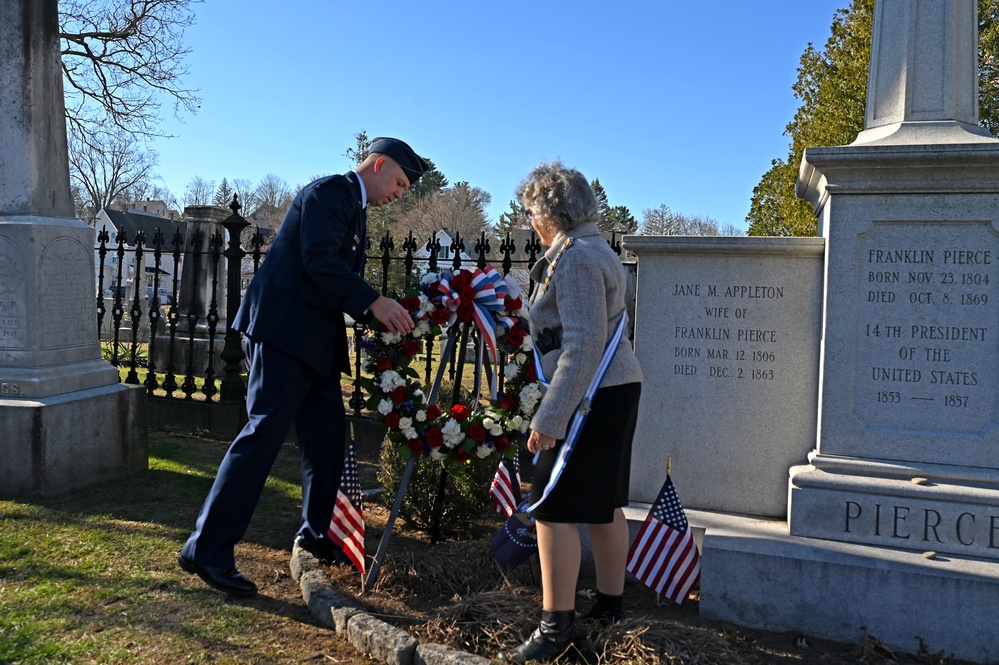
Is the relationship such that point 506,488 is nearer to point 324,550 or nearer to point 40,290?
point 324,550

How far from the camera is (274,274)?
376 centimetres

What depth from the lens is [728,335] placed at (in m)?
4.37

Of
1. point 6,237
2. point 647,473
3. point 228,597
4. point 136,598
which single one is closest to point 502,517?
point 647,473

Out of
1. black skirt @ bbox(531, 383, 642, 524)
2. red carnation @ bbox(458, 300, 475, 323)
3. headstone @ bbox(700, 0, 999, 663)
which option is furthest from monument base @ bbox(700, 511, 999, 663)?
red carnation @ bbox(458, 300, 475, 323)

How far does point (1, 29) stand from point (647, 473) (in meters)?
5.17

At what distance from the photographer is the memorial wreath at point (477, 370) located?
3574 mm

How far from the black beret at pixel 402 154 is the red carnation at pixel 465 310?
0.71 m

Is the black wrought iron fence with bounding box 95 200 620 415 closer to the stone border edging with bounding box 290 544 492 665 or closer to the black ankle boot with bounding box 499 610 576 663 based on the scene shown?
the stone border edging with bounding box 290 544 492 665

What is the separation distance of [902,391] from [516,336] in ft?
6.30

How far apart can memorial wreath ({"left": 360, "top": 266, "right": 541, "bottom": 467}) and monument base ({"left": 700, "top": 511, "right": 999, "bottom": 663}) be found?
1183 millimetres

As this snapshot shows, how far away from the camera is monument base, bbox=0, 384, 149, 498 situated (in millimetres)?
5121

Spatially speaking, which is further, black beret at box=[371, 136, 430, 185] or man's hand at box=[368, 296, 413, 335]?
black beret at box=[371, 136, 430, 185]

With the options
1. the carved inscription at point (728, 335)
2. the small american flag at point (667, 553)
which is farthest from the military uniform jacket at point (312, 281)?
the carved inscription at point (728, 335)

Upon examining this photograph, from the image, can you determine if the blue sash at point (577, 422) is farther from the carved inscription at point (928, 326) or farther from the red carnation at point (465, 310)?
the carved inscription at point (928, 326)
